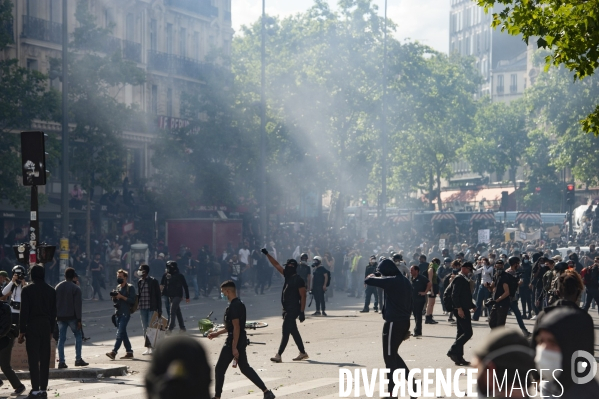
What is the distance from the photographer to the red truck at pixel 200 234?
4228 centimetres

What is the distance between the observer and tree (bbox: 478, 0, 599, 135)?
1311 centimetres

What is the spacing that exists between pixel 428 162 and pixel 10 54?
43.5 meters

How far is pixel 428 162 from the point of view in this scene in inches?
3211

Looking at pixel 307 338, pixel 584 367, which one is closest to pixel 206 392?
pixel 584 367

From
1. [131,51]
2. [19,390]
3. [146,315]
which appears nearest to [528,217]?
[131,51]

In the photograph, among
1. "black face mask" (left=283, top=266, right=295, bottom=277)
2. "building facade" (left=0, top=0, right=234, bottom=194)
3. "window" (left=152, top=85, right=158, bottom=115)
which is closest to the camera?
"black face mask" (left=283, top=266, right=295, bottom=277)

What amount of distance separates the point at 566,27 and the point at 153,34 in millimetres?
44662

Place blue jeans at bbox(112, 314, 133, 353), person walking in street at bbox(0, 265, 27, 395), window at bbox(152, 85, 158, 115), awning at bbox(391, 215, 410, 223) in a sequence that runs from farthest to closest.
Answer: awning at bbox(391, 215, 410, 223)
window at bbox(152, 85, 158, 115)
blue jeans at bbox(112, 314, 133, 353)
person walking in street at bbox(0, 265, 27, 395)

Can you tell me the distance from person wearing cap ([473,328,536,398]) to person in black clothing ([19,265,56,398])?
359 inches

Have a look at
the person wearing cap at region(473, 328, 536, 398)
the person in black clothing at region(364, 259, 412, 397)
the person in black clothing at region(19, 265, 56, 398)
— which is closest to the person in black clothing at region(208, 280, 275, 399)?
the person in black clothing at region(364, 259, 412, 397)

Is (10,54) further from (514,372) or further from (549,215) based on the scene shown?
(514,372)

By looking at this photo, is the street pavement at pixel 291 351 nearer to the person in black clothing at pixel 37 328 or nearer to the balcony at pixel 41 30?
the person in black clothing at pixel 37 328

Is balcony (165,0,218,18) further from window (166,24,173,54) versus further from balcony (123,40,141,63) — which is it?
balcony (123,40,141,63)

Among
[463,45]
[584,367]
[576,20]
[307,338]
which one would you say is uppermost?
[463,45]
